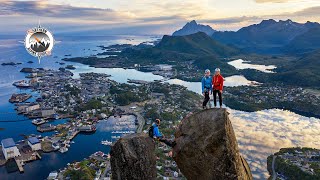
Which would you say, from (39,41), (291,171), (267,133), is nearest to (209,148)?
(39,41)

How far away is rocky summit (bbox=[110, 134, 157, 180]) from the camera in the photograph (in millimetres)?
17391

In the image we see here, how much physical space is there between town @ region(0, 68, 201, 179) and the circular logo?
29.3 metres

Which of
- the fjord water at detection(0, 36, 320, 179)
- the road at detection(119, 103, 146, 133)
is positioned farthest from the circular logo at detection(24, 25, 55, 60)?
the road at detection(119, 103, 146, 133)

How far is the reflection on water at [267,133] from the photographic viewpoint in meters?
74.8

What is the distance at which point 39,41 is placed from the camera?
38750mm

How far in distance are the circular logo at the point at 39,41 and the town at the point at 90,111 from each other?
1153 inches

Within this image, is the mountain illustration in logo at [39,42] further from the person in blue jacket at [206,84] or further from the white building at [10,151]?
the white building at [10,151]

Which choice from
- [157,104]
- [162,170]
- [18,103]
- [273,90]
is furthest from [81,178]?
[273,90]

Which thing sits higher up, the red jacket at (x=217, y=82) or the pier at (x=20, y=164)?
→ the red jacket at (x=217, y=82)

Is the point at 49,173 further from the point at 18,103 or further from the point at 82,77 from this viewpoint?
the point at 82,77

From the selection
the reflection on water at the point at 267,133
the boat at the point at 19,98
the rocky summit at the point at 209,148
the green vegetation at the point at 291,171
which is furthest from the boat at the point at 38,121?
the rocky summit at the point at 209,148

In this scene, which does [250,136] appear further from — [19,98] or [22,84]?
[22,84]

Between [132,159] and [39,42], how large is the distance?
1077 inches

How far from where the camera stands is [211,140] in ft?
50.5
